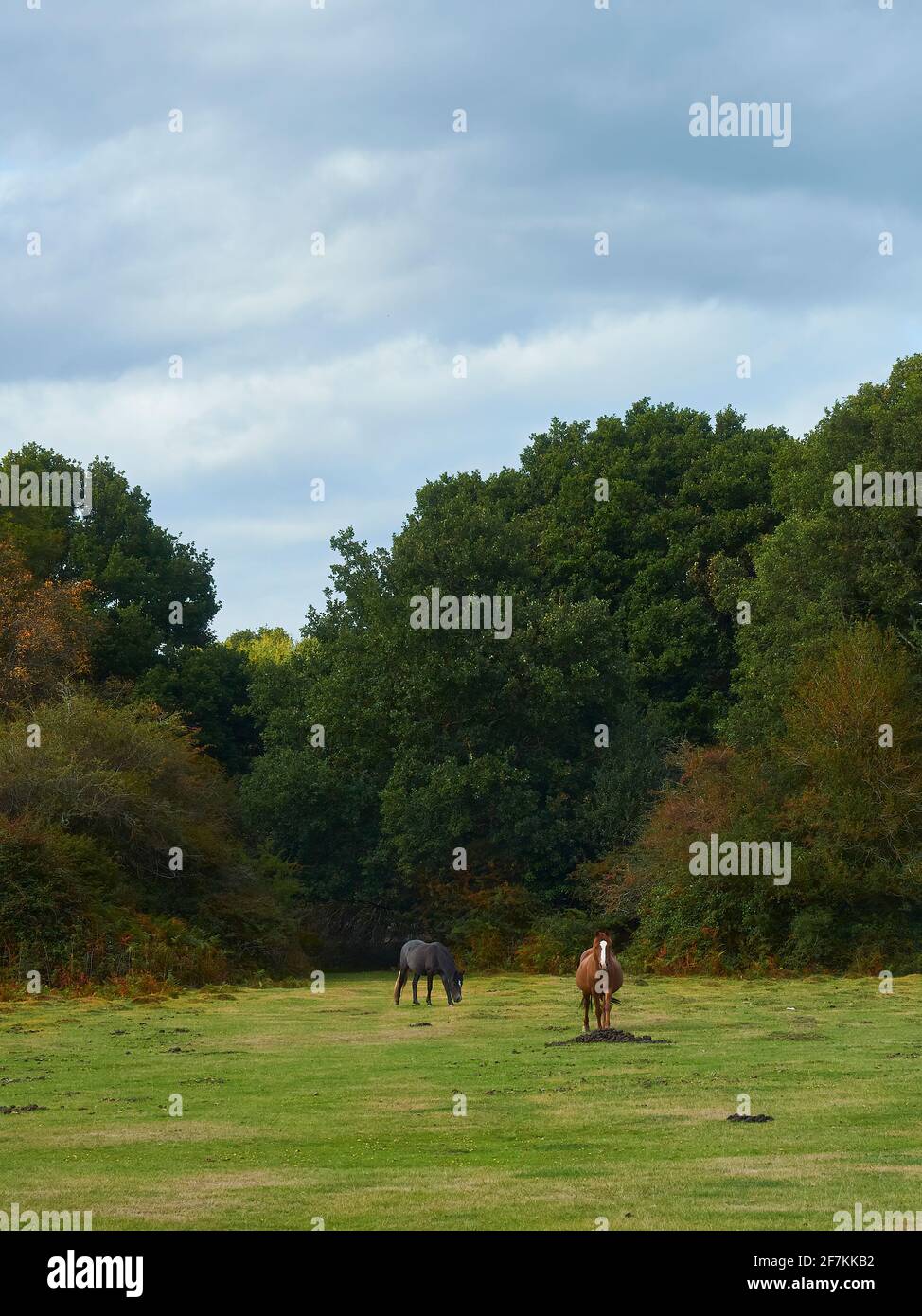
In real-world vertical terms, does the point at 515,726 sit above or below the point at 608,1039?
above

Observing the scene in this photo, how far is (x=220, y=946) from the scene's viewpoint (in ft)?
141

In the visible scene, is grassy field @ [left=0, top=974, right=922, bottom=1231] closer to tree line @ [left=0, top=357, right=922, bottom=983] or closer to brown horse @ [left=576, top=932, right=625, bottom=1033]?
brown horse @ [left=576, top=932, right=625, bottom=1033]

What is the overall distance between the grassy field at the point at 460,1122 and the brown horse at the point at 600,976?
121cm

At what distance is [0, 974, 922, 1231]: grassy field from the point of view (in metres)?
A: 11.9

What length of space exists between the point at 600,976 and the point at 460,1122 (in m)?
8.28

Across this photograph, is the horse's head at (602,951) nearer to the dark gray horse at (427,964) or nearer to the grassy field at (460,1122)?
the grassy field at (460,1122)

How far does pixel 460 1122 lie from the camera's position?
53.4 ft

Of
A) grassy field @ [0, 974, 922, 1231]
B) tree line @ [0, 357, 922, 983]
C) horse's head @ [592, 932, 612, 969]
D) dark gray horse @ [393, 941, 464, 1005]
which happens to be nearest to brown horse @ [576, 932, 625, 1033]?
horse's head @ [592, 932, 612, 969]

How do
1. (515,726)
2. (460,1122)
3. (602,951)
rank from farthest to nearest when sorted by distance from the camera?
1. (515,726)
2. (602,951)
3. (460,1122)

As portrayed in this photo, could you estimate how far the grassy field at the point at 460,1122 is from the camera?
38.9 feet

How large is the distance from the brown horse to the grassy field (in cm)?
121

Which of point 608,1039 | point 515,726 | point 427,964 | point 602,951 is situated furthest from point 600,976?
point 515,726

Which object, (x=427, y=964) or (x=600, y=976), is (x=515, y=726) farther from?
(x=600, y=976)

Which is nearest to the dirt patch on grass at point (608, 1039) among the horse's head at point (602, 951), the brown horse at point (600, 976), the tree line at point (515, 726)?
the brown horse at point (600, 976)
